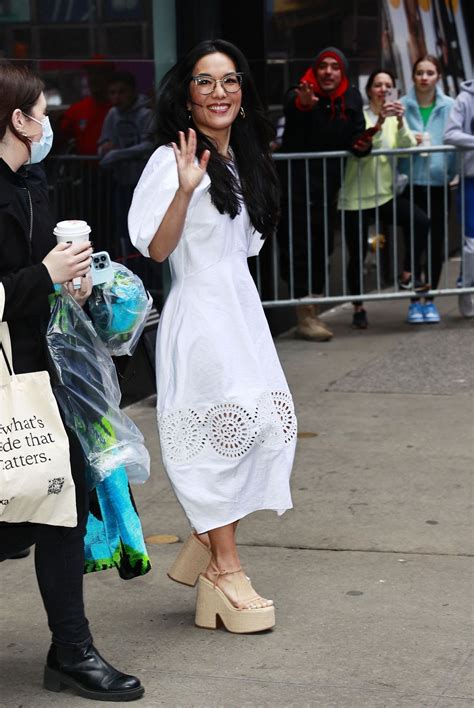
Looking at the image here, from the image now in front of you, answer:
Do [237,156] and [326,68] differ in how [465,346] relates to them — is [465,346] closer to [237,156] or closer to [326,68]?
[326,68]

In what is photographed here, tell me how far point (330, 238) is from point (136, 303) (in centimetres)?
552

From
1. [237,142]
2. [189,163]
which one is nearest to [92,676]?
[189,163]

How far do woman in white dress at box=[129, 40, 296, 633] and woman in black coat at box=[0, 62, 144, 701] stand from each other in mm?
525

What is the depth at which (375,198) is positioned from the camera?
912 centimetres

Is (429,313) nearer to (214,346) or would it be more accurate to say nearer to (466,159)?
(466,159)

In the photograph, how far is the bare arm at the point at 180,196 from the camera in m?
3.89

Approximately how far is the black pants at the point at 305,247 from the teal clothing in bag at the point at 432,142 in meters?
0.70

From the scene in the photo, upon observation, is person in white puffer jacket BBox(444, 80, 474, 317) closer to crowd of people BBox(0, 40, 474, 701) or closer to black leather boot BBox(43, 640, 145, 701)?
crowd of people BBox(0, 40, 474, 701)

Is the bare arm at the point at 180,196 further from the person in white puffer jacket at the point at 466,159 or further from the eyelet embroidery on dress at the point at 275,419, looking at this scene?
the person in white puffer jacket at the point at 466,159

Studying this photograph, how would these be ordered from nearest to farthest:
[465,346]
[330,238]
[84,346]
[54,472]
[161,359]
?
[54,472] < [84,346] < [161,359] < [465,346] < [330,238]

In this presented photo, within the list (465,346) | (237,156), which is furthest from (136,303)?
(465,346)

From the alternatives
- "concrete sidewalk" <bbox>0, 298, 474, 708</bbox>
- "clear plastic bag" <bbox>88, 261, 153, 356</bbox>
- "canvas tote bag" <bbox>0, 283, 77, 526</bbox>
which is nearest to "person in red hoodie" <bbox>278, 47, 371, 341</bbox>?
"concrete sidewalk" <bbox>0, 298, 474, 708</bbox>

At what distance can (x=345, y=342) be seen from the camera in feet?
29.1

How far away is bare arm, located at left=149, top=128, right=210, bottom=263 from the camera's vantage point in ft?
12.8
